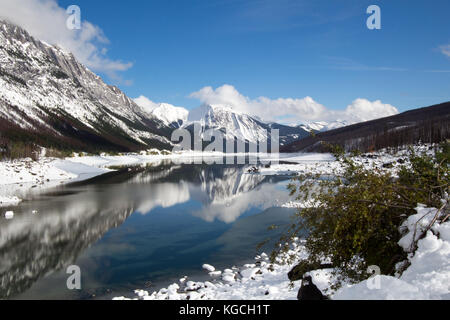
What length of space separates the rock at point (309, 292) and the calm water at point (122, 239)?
714 cm

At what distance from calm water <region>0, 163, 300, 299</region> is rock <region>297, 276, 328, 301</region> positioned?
7.14 meters

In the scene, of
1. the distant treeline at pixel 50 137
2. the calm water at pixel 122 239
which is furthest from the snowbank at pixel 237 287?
the distant treeline at pixel 50 137

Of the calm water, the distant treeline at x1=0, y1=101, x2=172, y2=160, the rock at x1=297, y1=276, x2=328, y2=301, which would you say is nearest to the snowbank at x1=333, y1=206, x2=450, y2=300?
the rock at x1=297, y1=276, x2=328, y2=301

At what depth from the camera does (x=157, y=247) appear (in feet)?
67.6

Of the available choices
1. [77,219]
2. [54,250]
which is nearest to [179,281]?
[54,250]

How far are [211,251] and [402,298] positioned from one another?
611 inches

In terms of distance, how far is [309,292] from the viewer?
30.7 ft

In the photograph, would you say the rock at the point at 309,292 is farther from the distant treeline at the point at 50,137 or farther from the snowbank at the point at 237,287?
the distant treeline at the point at 50,137

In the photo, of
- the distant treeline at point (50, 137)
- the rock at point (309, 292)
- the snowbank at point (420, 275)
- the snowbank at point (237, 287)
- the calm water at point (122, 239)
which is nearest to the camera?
the snowbank at point (420, 275)

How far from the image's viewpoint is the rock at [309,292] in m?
9.03

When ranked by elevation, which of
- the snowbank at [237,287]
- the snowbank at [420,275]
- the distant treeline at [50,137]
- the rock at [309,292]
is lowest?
the snowbank at [237,287]

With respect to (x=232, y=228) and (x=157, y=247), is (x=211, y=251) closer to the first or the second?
(x=157, y=247)

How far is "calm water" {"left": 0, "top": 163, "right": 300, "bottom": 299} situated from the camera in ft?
50.2

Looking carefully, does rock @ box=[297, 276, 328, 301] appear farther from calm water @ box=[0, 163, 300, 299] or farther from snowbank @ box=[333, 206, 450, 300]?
calm water @ box=[0, 163, 300, 299]
